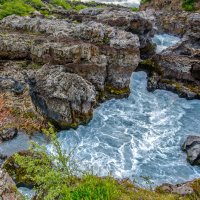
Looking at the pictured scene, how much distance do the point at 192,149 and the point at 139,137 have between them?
201 inches

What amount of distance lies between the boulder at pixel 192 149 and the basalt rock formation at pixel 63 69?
947cm

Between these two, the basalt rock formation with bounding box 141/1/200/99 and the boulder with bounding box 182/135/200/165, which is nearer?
the boulder with bounding box 182/135/200/165

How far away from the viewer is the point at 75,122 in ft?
104

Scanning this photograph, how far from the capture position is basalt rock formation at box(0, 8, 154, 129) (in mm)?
31266

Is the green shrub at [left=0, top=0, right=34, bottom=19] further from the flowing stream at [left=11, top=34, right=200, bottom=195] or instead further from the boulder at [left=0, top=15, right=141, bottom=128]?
the flowing stream at [left=11, top=34, right=200, bottom=195]

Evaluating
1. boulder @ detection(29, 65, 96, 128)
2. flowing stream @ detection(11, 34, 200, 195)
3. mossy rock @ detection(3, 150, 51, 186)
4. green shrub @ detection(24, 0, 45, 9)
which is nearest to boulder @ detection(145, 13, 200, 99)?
flowing stream @ detection(11, 34, 200, 195)

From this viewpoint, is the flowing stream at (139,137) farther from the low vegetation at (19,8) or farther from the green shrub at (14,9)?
the low vegetation at (19,8)

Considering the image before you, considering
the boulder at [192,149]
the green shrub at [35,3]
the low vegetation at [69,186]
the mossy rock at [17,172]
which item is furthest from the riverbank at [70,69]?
the green shrub at [35,3]

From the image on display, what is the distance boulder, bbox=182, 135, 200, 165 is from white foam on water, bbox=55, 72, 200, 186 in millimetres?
504

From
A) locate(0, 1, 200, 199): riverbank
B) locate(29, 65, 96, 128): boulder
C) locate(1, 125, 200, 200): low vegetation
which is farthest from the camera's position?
locate(0, 1, 200, 199): riverbank

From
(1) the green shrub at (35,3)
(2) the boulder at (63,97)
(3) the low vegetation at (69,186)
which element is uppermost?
(3) the low vegetation at (69,186)

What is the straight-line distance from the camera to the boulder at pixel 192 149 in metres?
27.3

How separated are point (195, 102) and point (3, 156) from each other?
22.6m

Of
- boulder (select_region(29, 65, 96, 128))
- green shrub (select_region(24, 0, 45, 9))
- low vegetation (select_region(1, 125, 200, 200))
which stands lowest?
green shrub (select_region(24, 0, 45, 9))
